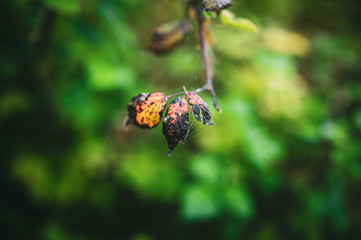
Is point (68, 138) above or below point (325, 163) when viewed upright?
above

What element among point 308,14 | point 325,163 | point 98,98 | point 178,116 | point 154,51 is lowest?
point 178,116

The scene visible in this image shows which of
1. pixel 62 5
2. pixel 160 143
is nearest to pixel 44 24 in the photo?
pixel 62 5

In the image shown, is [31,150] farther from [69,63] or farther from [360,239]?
[360,239]

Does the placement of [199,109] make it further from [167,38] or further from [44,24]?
[44,24]

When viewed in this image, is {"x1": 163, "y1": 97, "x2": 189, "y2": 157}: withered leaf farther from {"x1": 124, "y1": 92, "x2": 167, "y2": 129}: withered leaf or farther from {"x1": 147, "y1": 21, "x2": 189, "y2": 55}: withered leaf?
{"x1": 147, "y1": 21, "x2": 189, "y2": 55}: withered leaf

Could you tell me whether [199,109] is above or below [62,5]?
below

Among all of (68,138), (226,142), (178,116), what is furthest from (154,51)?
(68,138)
